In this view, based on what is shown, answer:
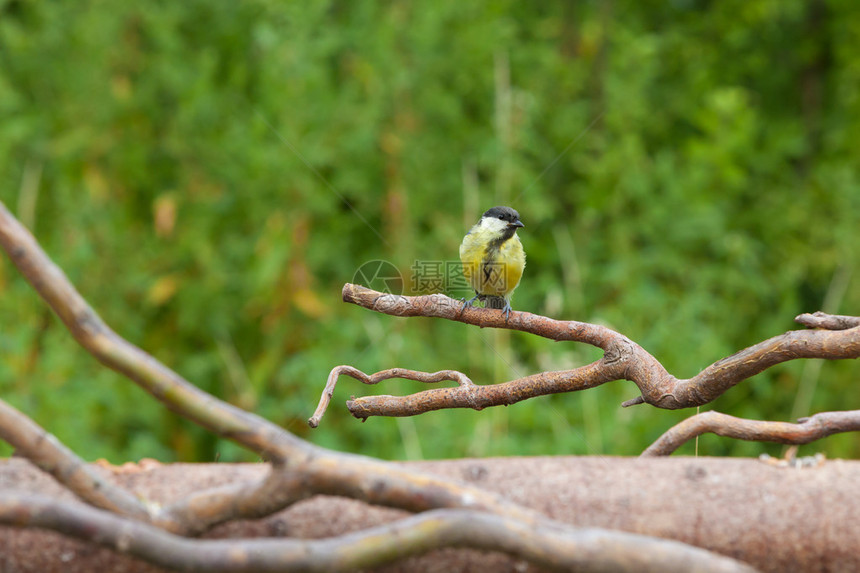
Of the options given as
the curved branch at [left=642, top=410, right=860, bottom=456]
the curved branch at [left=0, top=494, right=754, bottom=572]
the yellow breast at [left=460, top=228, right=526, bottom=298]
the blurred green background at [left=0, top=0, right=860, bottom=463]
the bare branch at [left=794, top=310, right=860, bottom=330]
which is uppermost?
the blurred green background at [left=0, top=0, right=860, bottom=463]

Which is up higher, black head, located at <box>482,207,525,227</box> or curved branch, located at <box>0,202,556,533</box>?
black head, located at <box>482,207,525,227</box>

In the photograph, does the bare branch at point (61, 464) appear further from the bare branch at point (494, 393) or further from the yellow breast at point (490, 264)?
the yellow breast at point (490, 264)

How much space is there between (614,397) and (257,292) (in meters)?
1.03

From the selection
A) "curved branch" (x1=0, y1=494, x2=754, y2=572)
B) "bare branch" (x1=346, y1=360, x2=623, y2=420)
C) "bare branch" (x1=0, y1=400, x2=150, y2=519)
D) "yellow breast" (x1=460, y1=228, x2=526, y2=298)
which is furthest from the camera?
"yellow breast" (x1=460, y1=228, x2=526, y2=298)

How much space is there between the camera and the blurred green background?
2379 mm

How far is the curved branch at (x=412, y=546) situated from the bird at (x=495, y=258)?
94 centimetres

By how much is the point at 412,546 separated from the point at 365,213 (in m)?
1.88

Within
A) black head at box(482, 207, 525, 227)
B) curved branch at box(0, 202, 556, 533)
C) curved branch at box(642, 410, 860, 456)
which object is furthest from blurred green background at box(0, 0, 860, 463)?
curved branch at box(0, 202, 556, 533)

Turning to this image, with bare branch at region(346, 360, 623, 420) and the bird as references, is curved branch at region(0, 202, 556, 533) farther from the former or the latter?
the bird

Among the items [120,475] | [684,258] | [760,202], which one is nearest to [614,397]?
[684,258]

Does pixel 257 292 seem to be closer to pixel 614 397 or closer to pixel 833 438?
pixel 614 397

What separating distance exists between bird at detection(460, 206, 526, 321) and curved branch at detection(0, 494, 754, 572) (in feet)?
3.08

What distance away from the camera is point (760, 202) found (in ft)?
10.3

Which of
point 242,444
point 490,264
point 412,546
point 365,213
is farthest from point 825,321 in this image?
point 365,213
